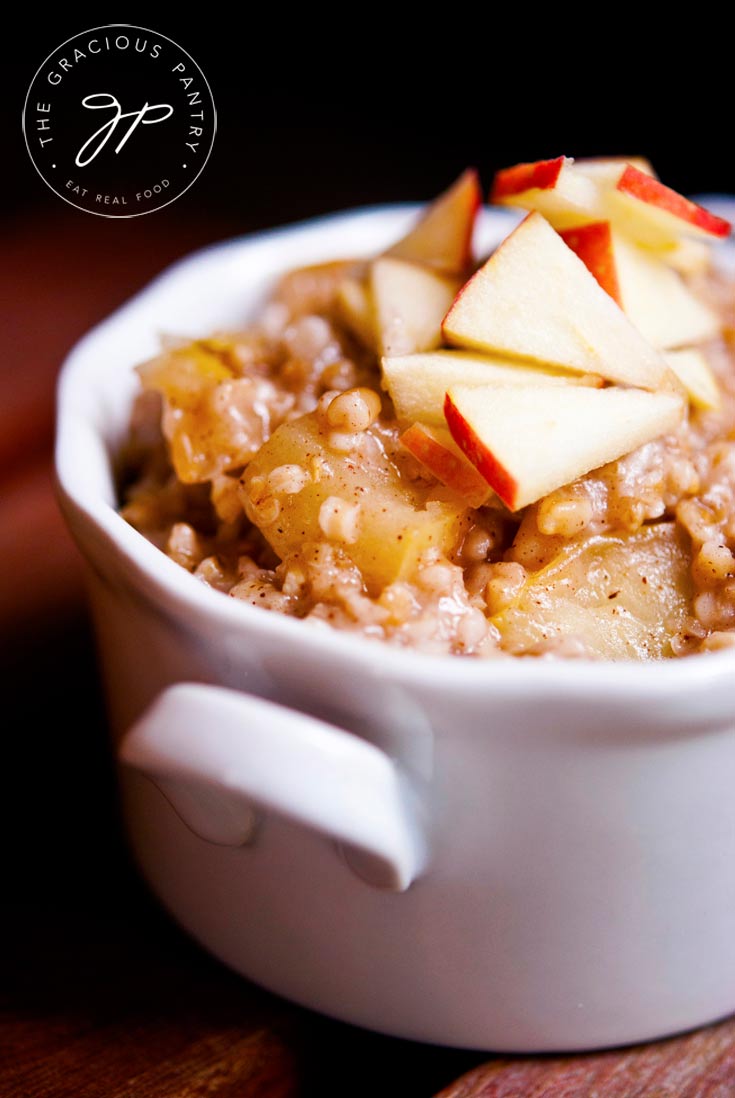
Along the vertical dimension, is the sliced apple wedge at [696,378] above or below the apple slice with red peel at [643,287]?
below

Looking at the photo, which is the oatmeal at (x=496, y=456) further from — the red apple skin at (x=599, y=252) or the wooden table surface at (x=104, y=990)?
the wooden table surface at (x=104, y=990)

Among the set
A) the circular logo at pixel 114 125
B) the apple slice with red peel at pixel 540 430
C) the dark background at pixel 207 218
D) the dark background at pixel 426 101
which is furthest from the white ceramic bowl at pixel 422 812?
the dark background at pixel 426 101

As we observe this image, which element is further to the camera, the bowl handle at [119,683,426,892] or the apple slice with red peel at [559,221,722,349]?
the apple slice with red peel at [559,221,722,349]

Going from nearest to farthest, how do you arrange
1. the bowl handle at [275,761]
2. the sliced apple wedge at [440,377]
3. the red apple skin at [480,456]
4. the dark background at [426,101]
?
the bowl handle at [275,761] < the red apple skin at [480,456] < the sliced apple wedge at [440,377] < the dark background at [426,101]

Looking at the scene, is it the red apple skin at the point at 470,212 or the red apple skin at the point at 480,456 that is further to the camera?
the red apple skin at the point at 470,212

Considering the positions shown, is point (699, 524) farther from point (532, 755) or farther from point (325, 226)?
point (325, 226)

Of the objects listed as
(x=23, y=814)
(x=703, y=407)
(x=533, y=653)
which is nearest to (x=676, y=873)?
(x=533, y=653)

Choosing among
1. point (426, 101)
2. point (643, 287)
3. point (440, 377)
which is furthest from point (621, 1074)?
point (426, 101)

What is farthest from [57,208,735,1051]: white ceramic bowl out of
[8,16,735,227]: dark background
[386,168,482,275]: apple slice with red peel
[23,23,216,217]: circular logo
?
[8,16,735,227]: dark background

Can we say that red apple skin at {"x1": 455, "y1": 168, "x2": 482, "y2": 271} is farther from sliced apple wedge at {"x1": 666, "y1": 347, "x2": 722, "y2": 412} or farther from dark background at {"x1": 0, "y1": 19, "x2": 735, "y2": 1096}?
sliced apple wedge at {"x1": 666, "y1": 347, "x2": 722, "y2": 412}
